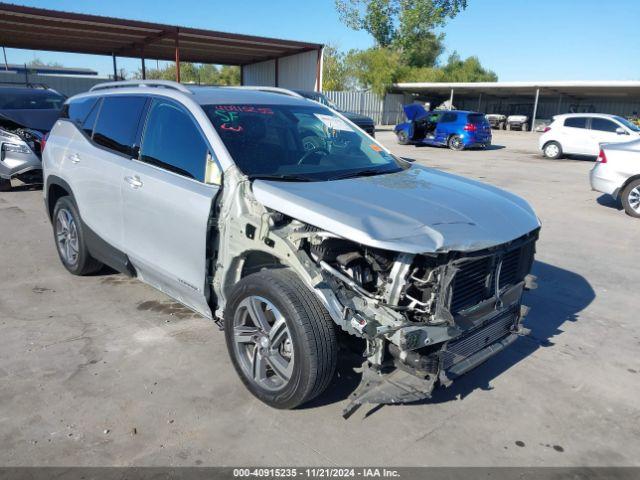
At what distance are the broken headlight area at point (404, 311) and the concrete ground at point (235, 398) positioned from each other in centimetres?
40

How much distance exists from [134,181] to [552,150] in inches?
770

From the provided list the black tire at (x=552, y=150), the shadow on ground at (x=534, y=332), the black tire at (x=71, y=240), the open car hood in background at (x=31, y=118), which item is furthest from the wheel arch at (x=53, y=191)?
the black tire at (x=552, y=150)

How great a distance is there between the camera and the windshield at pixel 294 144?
3596 mm

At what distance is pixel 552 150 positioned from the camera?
20188mm

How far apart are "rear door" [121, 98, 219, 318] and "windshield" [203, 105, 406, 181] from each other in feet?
0.73

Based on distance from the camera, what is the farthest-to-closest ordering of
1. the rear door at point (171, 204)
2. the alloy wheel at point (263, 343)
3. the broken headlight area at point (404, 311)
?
1. the rear door at point (171, 204)
2. the alloy wheel at point (263, 343)
3. the broken headlight area at point (404, 311)

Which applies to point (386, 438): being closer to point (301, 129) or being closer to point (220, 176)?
point (220, 176)

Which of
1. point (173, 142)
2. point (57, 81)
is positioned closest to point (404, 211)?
point (173, 142)

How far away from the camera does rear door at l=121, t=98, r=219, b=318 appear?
3.54m

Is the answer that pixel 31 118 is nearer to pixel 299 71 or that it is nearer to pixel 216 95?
pixel 216 95

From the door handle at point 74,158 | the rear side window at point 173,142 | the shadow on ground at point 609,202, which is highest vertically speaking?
the rear side window at point 173,142

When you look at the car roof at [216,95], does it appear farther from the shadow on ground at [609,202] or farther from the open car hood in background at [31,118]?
the shadow on ground at [609,202]

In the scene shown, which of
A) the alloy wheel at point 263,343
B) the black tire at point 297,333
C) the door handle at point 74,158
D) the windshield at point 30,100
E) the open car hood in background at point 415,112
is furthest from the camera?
the open car hood in background at point 415,112

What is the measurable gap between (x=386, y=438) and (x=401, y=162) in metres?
2.41
